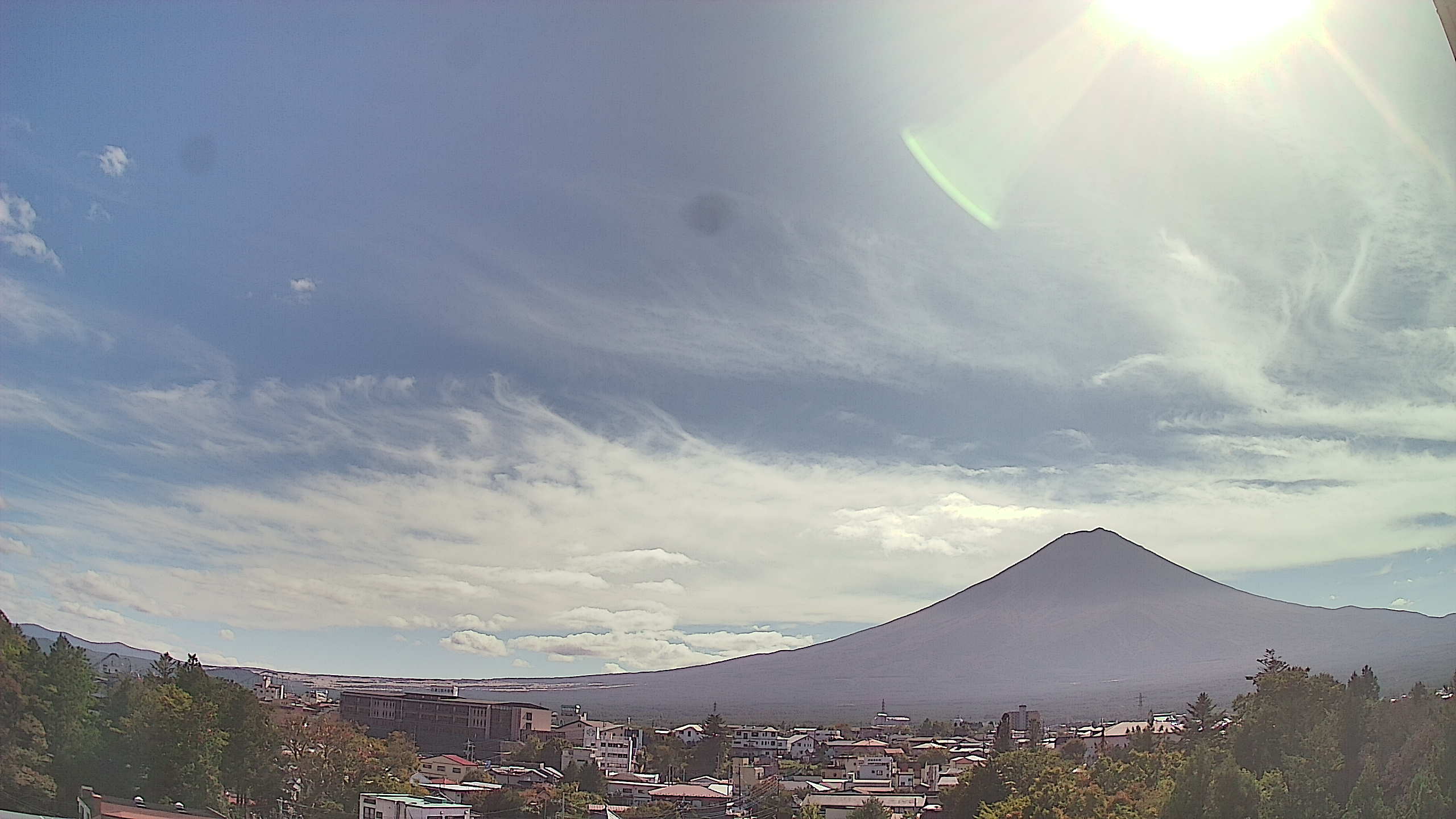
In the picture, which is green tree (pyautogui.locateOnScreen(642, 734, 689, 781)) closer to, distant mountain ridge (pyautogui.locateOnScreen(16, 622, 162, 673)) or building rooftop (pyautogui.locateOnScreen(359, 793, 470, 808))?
building rooftop (pyautogui.locateOnScreen(359, 793, 470, 808))

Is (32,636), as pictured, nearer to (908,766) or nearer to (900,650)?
(908,766)

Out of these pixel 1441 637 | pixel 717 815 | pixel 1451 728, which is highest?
pixel 1441 637

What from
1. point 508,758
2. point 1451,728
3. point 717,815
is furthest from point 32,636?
point 1451,728

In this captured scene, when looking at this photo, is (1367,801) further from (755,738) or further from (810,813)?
(755,738)

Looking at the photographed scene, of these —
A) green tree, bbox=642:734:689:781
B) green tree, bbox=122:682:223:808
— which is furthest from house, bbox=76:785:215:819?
green tree, bbox=642:734:689:781

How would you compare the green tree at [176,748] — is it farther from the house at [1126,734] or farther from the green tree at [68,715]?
the house at [1126,734]
